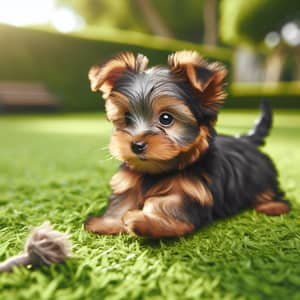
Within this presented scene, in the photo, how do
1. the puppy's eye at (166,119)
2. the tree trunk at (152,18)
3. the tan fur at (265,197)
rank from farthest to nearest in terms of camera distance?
1. the tree trunk at (152,18)
2. the tan fur at (265,197)
3. the puppy's eye at (166,119)

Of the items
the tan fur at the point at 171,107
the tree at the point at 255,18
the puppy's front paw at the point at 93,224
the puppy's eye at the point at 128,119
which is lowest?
the puppy's front paw at the point at 93,224

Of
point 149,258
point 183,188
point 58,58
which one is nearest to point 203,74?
point 183,188

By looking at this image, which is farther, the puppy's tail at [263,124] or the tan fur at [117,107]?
the puppy's tail at [263,124]

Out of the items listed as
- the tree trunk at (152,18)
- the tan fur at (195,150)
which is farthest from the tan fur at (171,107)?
Result: the tree trunk at (152,18)

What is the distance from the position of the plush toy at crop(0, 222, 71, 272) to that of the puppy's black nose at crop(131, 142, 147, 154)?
1.98 feet

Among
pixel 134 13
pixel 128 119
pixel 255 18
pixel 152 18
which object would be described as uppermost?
pixel 134 13

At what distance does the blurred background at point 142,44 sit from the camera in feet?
58.0

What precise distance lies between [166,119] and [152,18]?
36.6 m

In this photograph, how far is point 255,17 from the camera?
29375 mm

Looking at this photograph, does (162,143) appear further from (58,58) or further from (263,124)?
(58,58)

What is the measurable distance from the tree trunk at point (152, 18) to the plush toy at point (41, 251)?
121ft

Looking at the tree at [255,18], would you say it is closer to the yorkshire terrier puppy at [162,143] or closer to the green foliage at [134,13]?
the green foliage at [134,13]

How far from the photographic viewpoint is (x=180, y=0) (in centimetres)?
4084

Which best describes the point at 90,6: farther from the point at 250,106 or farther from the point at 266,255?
the point at 266,255
